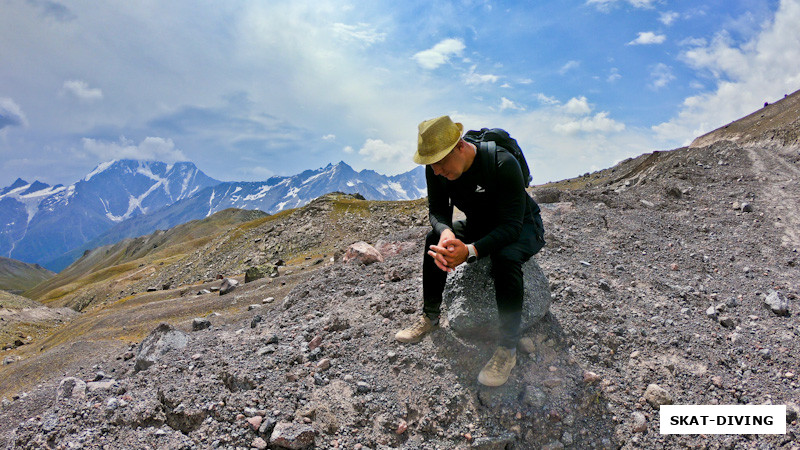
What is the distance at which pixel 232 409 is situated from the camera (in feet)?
17.0

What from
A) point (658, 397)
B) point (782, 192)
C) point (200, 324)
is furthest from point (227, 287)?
point (782, 192)

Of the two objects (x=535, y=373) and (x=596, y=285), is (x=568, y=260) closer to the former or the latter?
(x=596, y=285)

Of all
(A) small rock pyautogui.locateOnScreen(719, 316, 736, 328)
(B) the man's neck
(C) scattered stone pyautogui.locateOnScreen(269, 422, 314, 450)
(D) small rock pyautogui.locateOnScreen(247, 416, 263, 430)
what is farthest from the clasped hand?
(A) small rock pyautogui.locateOnScreen(719, 316, 736, 328)

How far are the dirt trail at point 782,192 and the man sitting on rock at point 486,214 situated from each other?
11.9m

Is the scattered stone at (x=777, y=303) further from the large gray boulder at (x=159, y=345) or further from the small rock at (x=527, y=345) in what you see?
the large gray boulder at (x=159, y=345)

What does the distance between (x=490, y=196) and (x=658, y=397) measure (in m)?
3.54

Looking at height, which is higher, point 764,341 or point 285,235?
point 285,235

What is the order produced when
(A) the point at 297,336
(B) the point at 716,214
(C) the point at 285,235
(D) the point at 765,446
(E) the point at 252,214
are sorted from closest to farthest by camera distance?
1. (D) the point at 765,446
2. (A) the point at 297,336
3. (B) the point at 716,214
4. (C) the point at 285,235
5. (E) the point at 252,214

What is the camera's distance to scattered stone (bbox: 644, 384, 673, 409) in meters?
4.94

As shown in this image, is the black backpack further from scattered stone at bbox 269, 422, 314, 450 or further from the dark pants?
scattered stone at bbox 269, 422, 314, 450

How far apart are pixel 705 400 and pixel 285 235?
3500 centimetres

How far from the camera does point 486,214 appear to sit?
17.1 feet

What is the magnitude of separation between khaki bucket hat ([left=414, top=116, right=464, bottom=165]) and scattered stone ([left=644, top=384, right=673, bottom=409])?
433 cm

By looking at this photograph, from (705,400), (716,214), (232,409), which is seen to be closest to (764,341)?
(705,400)
